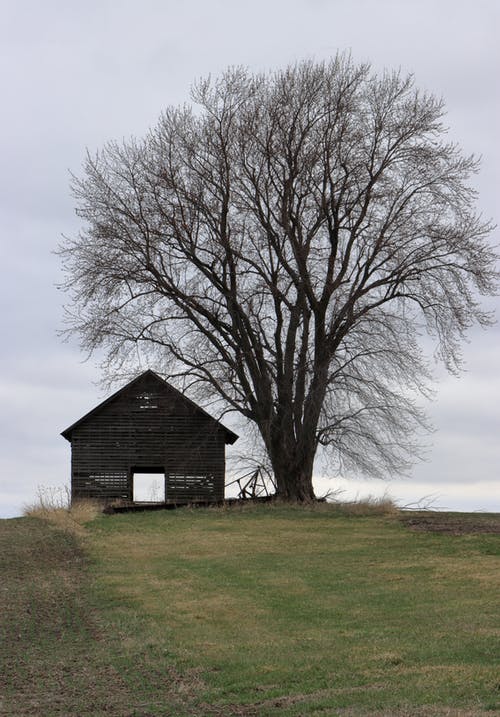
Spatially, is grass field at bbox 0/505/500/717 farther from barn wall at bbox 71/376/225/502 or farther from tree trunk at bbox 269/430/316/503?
barn wall at bbox 71/376/225/502

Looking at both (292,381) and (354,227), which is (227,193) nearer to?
(354,227)

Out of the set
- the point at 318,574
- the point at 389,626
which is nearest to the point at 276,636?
the point at 389,626

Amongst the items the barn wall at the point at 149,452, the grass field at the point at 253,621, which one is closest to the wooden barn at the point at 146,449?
the barn wall at the point at 149,452

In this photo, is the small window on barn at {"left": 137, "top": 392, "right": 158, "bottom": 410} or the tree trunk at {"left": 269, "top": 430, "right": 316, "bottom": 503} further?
the small window on barn at {"left": 137, "top": 392, "right": 158, "bottom": 410}

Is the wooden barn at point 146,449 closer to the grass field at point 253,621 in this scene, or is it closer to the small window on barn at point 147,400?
the small window on barn at point 147,400

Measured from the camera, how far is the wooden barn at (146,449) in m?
41.8

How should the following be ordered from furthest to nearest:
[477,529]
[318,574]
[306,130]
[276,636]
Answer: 1. [306,130]
2. [477,529]
3. [318,574]
4. [276,636]

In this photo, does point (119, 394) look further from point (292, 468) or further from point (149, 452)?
point (292, 468)

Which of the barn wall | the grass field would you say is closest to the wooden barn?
the barn wall

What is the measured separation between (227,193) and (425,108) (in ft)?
24.6

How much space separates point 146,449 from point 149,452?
0.17 m

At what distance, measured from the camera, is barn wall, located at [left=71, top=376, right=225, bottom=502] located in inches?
1646

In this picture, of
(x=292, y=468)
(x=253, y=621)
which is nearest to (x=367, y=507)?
(x=292, y=468)

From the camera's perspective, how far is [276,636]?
1459 cm
